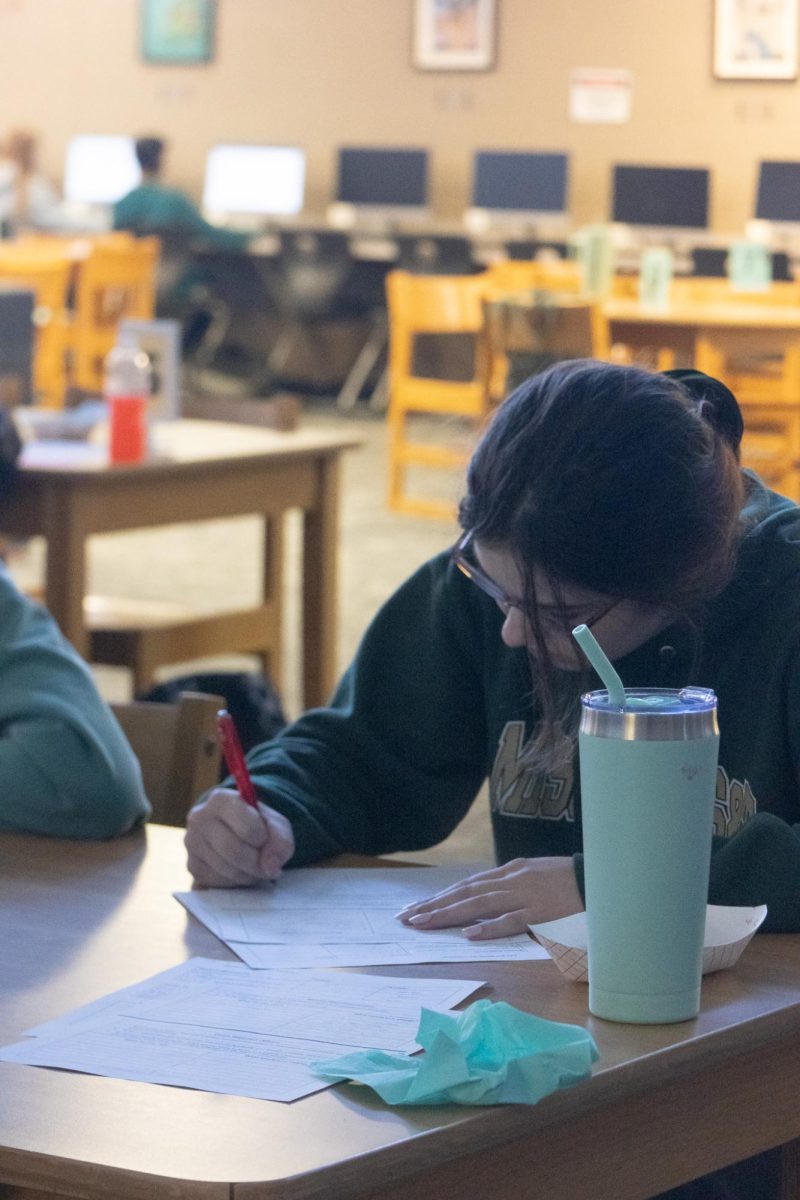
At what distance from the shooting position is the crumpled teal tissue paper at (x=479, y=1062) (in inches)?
33.4

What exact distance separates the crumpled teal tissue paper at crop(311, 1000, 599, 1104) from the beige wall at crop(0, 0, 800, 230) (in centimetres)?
799

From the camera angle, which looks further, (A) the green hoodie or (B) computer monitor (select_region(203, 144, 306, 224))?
(B) computer monitor (select_region(203, 144, 306, 224))

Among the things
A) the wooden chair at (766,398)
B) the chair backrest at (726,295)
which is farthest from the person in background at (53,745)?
the chair backrest at (726,295)

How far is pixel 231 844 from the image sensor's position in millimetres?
1277

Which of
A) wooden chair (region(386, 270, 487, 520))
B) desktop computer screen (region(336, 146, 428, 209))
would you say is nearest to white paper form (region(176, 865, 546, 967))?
wooden chair (region(386, 270, 487, 520))

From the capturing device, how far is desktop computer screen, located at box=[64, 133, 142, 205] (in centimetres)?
1027

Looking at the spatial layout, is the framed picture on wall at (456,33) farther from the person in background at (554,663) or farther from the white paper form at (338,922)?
the white paper form at (338,922)

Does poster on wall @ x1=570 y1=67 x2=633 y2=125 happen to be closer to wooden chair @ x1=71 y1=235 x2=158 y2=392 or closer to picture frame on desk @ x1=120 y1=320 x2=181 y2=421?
wooden chair @ x1=71 y1=235 x2=158 y2=392

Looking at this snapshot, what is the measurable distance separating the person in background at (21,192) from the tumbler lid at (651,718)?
9377 mm

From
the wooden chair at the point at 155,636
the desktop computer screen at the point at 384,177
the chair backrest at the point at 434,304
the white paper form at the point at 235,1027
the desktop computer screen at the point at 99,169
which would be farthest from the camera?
the desktop computer screen at the point at 99,169

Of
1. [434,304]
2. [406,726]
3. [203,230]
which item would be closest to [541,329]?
[434,304]

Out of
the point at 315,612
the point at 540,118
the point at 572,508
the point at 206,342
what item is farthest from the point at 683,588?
the point at 206,342

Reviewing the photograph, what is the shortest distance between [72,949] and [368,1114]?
34 cm

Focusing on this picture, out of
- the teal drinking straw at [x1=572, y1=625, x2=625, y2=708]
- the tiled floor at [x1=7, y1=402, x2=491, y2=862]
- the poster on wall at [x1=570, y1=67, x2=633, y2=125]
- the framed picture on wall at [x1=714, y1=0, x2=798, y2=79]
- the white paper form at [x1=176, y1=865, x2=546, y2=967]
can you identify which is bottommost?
the tiled floor at [x1=7, y1=402, x2=491, y2=862]
